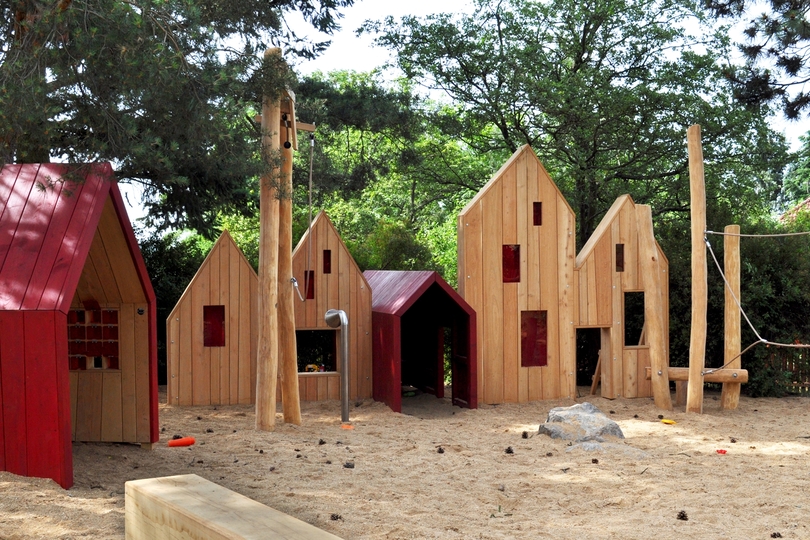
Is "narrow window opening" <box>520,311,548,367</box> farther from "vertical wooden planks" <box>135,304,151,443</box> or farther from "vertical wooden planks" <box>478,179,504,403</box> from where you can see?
"vertical wooden planks" <box>135,304,151,443</box>

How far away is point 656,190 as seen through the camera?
640 inches

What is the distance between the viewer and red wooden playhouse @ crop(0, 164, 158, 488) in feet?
19.5

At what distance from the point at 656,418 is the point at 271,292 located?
533 centimetres

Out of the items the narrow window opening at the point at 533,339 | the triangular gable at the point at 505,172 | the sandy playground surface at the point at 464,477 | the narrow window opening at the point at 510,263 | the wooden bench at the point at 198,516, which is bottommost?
the sandy playground surface at the point at 464,477

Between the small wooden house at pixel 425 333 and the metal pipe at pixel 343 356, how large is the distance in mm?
840

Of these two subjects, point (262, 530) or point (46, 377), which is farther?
point (46, 377)

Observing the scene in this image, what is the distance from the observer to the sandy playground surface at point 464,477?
5.55m

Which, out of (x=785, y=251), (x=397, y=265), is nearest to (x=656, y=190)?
(x=785, y=251)

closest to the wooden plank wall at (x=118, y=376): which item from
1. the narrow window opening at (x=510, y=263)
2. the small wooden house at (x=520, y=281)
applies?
the small wooden house at (x=520, y=281)

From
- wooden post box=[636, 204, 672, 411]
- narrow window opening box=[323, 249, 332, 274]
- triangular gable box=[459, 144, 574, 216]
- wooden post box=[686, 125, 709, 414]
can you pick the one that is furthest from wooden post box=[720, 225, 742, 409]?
narrow window opening box=[323, 249, 332, 274]

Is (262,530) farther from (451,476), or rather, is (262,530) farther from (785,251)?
(785,251)

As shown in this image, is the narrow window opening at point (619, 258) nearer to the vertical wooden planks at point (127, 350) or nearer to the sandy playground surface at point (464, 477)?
the sandy playground surface at point (464, 477)

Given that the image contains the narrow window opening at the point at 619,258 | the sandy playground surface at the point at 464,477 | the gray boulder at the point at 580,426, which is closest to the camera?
the sandy playground surface at the point at 464,477

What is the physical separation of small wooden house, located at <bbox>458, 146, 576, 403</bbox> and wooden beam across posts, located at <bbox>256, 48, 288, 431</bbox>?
3428 mm
